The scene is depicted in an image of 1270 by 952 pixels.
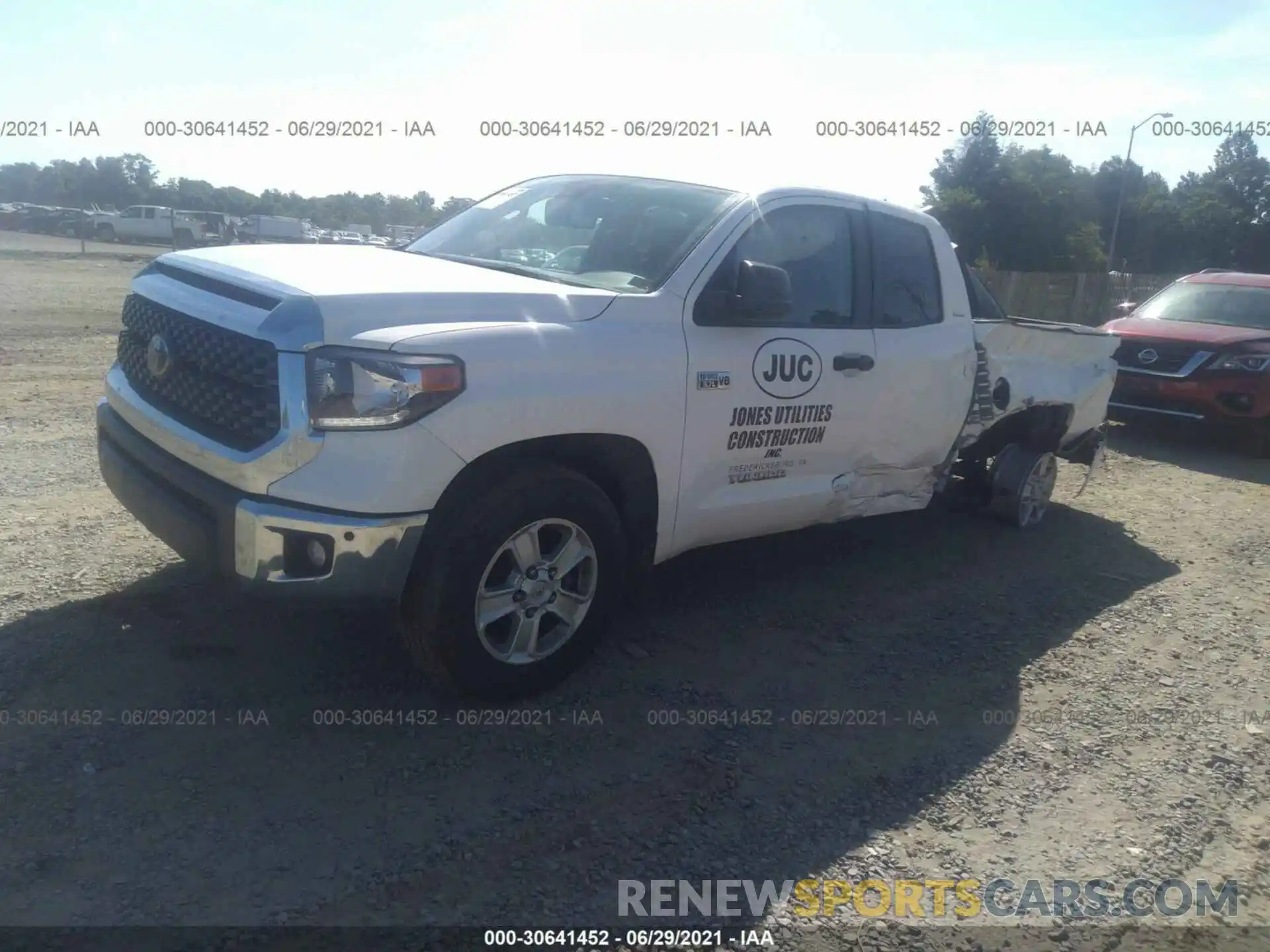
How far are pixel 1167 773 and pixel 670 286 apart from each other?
2.63m

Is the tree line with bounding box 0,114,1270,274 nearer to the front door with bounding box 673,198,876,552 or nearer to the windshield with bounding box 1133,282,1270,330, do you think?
the windshield with bounding box 1133,282,1270,330

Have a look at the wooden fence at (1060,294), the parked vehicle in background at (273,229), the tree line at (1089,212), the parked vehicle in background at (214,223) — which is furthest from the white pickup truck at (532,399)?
the parked vehicle in background at (214,223)

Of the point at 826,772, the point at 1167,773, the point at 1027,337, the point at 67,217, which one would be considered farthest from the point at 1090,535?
the point at 67,217

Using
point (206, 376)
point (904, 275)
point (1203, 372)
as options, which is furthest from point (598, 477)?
point (1203, 372)

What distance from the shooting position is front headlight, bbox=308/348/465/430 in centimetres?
329

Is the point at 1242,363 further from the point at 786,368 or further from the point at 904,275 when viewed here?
the point at 786,368

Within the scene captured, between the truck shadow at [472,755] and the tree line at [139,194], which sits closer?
the truck shadow at [472,755]

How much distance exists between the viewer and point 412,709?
3861 mm

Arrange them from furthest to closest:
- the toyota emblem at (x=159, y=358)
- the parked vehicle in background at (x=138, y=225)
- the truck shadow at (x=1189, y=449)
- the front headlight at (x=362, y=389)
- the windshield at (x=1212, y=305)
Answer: the parked vehicle in background at (x=138, y=225) < the windshield at (x=1212, y=305) < the truck shadow at (x=1189, y=449) < the toyota emblem at (x=159, y=358) < the front headlight at (x=362, y=389)

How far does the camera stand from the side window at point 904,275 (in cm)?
517

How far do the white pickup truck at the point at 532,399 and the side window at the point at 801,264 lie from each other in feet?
0.04

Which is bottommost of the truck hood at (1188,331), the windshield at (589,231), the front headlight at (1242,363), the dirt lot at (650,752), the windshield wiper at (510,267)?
the dirt lot at (650,752)

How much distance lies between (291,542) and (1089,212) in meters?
45.6

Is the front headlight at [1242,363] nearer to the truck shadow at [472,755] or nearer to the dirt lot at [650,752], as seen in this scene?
the dirt lot at [650,752]
